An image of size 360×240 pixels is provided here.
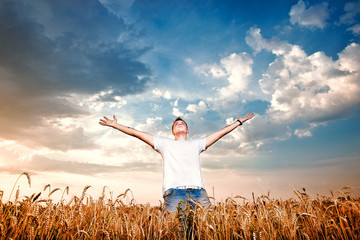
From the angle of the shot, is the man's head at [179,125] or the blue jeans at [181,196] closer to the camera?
the blue jeans at [181,196]

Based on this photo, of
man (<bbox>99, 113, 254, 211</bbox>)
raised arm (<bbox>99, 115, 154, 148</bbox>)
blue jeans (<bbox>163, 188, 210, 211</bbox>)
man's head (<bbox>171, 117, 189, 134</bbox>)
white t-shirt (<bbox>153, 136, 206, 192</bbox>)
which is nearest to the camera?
blue jeans (<bbox>163, 188, 210, 211</bbox>)

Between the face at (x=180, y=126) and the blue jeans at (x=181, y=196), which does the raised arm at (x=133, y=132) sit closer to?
the face at (x=180, y=126)

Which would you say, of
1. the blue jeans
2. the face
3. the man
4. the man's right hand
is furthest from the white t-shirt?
the man's right hand

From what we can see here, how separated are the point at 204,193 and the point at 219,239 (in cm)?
256

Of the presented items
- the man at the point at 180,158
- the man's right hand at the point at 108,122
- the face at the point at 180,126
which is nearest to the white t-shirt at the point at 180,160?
the man at the point at 180,158

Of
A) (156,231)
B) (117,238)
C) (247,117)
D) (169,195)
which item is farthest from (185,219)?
(247,117)

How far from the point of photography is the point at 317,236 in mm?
3414

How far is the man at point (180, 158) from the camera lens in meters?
5.79

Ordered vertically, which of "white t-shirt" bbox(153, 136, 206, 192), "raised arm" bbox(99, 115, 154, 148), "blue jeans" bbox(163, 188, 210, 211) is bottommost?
"blue jeans" bbox(163, 188, 210, 211)

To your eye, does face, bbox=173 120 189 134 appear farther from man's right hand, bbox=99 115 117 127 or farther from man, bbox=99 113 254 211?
man's right hand, bbox=99 115 117 127

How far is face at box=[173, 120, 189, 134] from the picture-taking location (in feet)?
23.7

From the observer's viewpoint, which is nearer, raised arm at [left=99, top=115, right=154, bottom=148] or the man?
the man

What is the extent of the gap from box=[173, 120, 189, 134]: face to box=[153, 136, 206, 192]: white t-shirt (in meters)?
0.50

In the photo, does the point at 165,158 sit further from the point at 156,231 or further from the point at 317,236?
the point at 317,236
